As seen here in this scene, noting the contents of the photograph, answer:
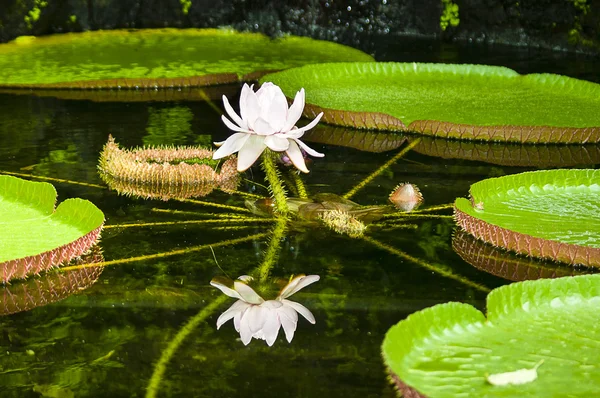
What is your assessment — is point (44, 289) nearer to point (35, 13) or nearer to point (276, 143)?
point (276, 143)

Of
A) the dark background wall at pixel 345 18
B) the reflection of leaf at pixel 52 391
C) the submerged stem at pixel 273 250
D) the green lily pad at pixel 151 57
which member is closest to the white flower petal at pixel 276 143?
the submerged stem at pixel 273 250

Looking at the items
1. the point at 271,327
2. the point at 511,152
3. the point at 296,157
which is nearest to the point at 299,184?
the point at 296,157

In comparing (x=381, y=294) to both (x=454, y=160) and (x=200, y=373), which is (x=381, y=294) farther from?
(x=454, y=160)

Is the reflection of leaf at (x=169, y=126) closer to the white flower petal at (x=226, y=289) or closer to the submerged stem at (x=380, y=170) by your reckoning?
the submerged stem at (x=380, y=170)

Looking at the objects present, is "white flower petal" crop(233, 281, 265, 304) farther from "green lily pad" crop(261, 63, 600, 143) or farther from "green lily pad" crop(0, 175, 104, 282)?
"green lily pad" crop(261, 63, 600, 143)

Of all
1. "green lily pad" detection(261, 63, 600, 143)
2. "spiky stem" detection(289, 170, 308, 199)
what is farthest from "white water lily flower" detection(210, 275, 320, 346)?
"green lily pad" detection(261, 63, 600, 143)
